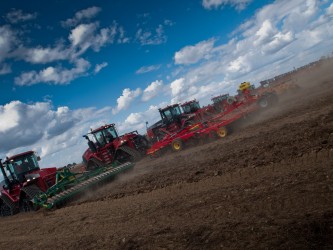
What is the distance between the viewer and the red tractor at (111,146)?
1788 centimetres

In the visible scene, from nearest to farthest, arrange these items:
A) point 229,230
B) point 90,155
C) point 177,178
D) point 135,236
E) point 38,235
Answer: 1. point 229,230
2. point 135,236
3. point 38,235
4. point 177,178
5. point 90,155

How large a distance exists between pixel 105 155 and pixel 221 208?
1314cm

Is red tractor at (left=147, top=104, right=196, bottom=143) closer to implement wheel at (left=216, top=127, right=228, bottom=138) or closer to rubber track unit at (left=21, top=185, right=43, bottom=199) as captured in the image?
implement wheel at (left=216, top=127, right=228, bottom=138)

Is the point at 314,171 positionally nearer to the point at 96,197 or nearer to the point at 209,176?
the point at 209,176

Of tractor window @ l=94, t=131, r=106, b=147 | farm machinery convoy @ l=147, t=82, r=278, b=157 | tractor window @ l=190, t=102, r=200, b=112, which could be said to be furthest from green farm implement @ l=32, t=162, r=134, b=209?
tractor window @ l=190, t=102, r=200, b=112

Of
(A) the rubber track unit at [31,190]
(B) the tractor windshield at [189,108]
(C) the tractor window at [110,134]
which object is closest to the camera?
(A) the rubber track unit at [31,190]

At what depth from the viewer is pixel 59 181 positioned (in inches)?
503

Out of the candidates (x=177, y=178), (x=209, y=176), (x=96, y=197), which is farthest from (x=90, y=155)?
(x=209, y=176)

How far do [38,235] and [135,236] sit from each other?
12.9 feet

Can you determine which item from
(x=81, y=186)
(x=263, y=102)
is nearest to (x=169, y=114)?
(x=263, y=102)

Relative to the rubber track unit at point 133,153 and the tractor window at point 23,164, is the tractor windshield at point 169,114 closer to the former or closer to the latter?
the rubber track unit at point 133,153

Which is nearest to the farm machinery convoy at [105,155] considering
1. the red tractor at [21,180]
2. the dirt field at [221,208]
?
the red tractor at [21,180]

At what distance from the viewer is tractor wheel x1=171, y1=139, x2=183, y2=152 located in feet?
55.3

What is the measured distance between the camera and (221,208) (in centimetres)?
593
